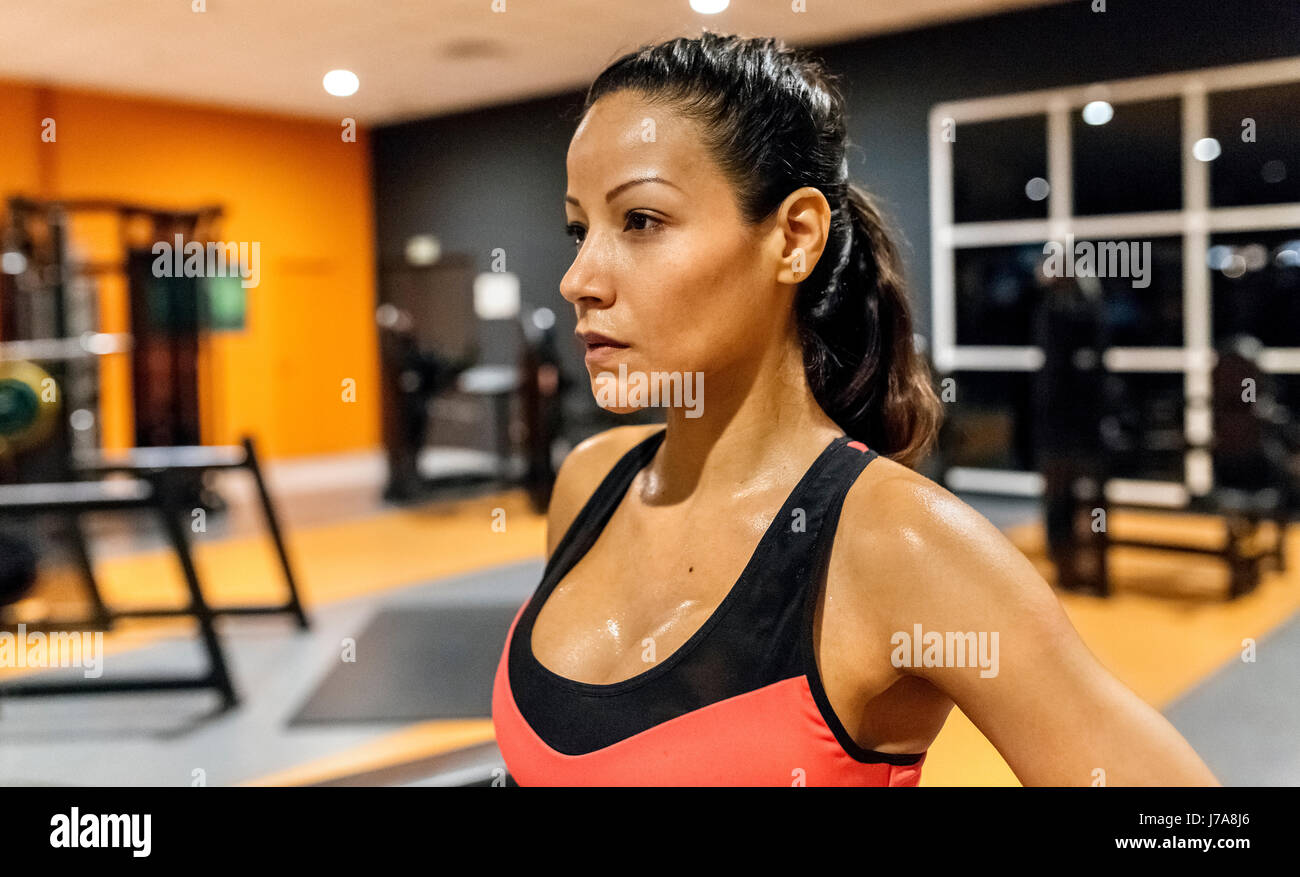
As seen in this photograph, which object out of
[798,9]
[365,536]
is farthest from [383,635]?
[798,9]

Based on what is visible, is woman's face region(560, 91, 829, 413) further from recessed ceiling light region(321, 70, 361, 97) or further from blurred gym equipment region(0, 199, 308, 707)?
blurred gym equipment region(0, 199, 308, 707)

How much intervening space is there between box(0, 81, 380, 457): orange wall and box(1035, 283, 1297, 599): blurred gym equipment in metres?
2.14

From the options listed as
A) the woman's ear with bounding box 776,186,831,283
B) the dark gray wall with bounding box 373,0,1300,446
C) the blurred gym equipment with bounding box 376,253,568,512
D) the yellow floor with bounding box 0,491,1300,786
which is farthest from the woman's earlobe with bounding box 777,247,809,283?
the blurred gym equipment with bounding box 376,253,568,512

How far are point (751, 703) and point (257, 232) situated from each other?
→ 445 centimetres

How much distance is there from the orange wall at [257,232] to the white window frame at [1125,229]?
4.31ft

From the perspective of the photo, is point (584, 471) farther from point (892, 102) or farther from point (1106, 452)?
point (1106, 452)

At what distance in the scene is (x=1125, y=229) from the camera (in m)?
1.93

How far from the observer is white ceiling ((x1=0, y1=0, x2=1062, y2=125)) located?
1.27 m

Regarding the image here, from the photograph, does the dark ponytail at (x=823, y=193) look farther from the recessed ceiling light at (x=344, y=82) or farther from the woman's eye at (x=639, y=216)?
the recessed ceiling light at (x=344, y=82)

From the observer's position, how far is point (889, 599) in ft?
2.35

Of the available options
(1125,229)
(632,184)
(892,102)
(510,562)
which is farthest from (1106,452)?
(632,184)

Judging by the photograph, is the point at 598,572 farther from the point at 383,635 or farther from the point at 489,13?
the point at 383,635

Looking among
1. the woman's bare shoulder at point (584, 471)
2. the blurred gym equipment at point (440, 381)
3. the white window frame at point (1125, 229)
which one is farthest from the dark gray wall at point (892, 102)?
the blurred gym equipment at point (440, 381)

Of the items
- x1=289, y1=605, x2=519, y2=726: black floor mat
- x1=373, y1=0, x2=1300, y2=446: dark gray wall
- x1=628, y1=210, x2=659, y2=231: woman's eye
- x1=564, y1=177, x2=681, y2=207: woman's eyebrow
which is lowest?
x1=289, y1=605, x2=519, y2=726: black floor mat
